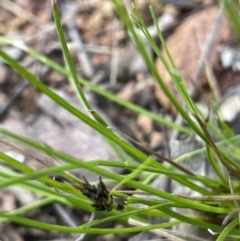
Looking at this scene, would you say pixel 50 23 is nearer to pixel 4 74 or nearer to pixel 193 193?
pixel 4 74

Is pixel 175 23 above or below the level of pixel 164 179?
above

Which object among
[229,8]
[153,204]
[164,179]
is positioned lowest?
[153,204]

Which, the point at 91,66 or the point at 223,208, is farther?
the point at 91,66

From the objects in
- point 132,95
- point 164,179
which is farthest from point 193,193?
point 132,95

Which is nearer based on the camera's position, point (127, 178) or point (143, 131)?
point (127, 178)

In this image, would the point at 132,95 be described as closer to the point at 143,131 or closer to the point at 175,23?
the point at 143,131

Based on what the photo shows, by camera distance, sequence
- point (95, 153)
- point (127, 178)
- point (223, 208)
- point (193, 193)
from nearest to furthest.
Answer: point (127, 178)
point (223, 208)
point (193, 193)
point (95, 153)

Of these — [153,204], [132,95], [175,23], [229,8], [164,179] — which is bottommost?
[153,204]

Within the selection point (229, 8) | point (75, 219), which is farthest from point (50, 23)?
point (229, 8)

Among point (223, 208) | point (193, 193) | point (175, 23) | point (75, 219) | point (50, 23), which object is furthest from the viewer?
point (50, 23)
